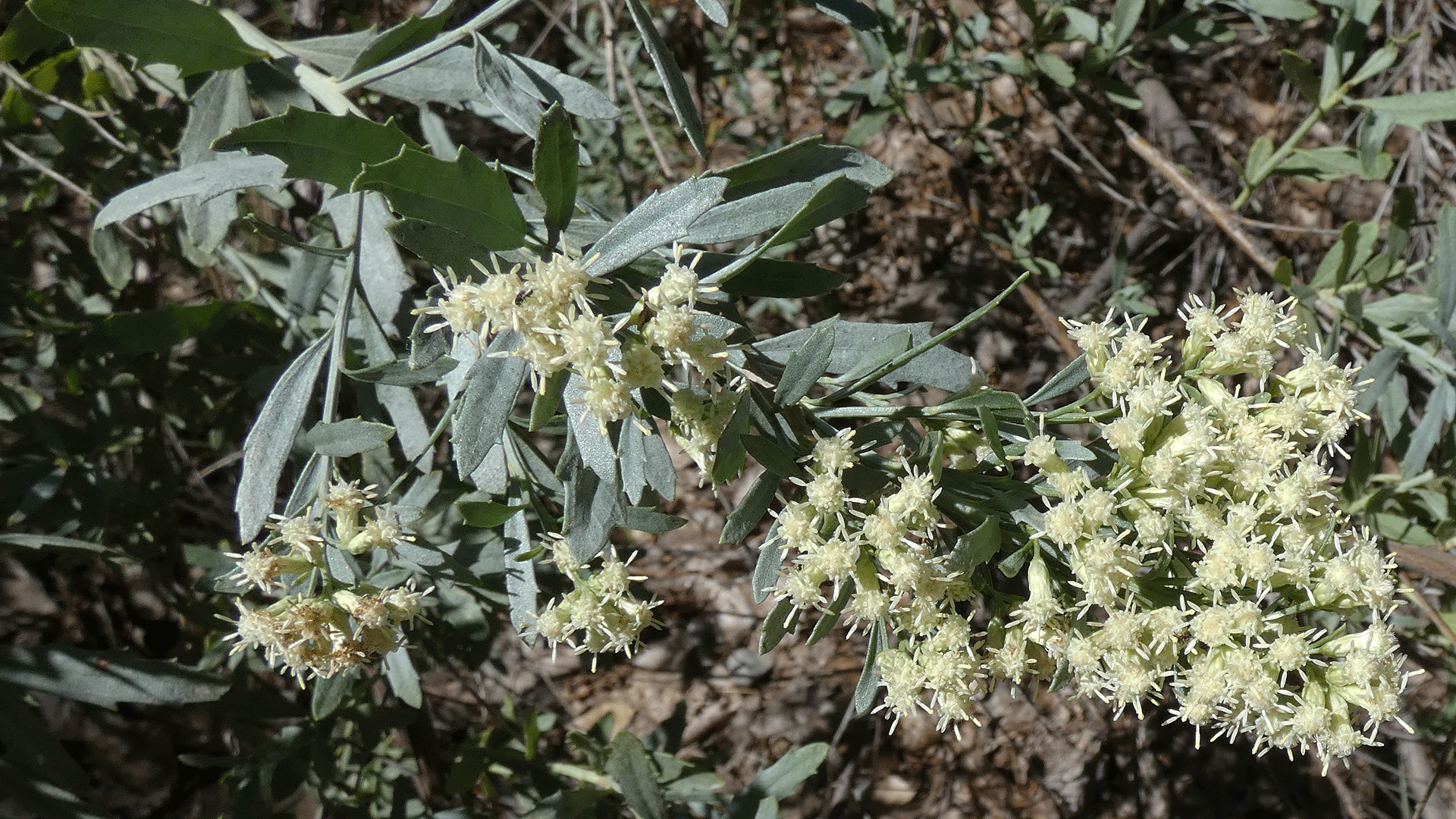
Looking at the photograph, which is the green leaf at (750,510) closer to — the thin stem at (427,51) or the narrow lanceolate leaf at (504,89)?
the narrow lanceolate leaf at (504,89)

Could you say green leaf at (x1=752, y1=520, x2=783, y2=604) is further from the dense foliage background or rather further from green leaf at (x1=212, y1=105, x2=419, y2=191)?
green leaf at (x1=212, y1=105, x2=419, y2=191)

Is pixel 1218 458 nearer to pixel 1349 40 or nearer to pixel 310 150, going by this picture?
pixel 310 150

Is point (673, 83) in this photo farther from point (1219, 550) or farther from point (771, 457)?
point (1219, 550)

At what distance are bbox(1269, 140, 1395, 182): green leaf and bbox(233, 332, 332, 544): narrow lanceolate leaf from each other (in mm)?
2378

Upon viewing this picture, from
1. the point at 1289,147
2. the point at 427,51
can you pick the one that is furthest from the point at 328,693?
the point at 1289,147

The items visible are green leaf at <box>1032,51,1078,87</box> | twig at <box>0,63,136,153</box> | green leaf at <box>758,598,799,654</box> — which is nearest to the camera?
green leaf at <box>758,598,799,654</box>

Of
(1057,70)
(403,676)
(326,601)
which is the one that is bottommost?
(403,676)

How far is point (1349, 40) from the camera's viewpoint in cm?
236

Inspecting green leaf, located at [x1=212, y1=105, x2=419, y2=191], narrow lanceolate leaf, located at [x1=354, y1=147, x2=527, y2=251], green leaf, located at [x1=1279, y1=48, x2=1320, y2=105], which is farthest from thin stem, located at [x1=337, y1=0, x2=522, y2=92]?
green leaf, located at [x1=1279, y1=48, x2=1320, y2=105]

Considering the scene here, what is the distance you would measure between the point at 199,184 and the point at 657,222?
84 cm

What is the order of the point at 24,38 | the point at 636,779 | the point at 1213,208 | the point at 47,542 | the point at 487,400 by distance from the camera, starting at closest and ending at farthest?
the point at 487,400 → the point at 47,542 → the point at 24,38 → the point at 636,779 → the point at 1213,208

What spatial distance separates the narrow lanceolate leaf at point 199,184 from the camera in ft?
4.89

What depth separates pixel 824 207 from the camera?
1.19 metres

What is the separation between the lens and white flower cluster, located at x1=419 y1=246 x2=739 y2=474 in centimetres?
107
